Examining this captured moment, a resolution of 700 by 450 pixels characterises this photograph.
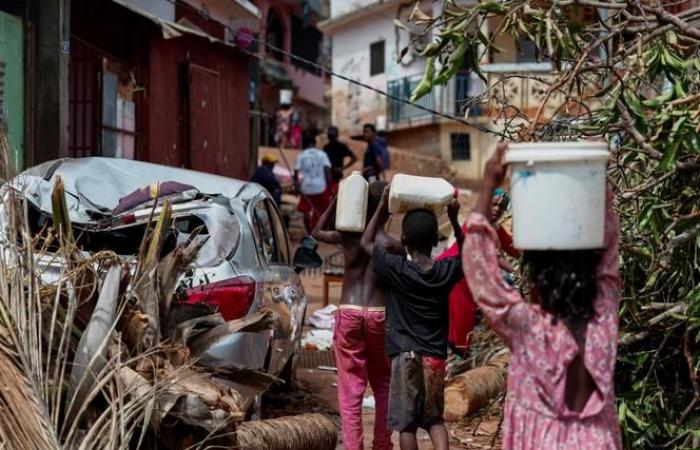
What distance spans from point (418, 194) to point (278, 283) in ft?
6.83

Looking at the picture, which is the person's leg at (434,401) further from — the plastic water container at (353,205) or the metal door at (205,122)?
the metal door at (205,122)

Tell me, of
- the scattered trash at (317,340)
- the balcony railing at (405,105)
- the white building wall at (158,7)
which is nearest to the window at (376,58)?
the balcony railing at (405,105)

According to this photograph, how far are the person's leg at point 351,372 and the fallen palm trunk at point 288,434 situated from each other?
0.33 metres

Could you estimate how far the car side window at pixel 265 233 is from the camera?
7906 mm

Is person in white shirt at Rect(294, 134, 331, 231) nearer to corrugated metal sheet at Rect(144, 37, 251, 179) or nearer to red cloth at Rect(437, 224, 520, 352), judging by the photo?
corrugated metal sheet at Rect(144, 37, 251, 179)

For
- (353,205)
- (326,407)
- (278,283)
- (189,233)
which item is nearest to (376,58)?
(326,407)

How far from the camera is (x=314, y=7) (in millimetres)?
43125

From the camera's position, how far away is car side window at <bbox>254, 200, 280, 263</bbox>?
25.9 ft

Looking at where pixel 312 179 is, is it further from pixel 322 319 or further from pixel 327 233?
pixel 327 233

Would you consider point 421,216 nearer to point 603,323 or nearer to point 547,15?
point 547,15

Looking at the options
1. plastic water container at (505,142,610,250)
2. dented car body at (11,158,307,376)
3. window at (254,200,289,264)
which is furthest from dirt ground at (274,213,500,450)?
plastic water container at (505,142,610,250)

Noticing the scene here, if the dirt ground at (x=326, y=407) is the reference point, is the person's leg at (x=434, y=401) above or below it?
above

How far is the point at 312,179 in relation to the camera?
60.6ft

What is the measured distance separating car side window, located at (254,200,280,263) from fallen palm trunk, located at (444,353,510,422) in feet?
5.24
